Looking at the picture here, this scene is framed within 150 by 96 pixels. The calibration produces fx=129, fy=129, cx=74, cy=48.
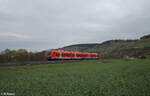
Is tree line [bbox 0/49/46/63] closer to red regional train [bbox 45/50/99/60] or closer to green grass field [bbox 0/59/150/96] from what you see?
red regional train [bbox 45/50/99/60]

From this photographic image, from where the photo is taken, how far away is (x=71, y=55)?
139 ft

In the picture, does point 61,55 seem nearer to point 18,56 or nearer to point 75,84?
point 18,56

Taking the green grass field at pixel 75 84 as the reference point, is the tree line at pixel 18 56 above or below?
above

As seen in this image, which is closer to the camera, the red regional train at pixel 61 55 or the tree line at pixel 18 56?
the tree line at pixel 18 56

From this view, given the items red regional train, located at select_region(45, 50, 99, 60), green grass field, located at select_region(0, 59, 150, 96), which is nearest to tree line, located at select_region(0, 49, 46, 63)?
red regional train, located at select_region(45, 50, 99, 60)

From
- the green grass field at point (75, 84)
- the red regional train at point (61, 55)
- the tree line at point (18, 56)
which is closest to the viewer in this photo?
the green grass field at point (75, 84)

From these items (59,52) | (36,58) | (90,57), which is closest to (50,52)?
(59,52)

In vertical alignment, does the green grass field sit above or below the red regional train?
below

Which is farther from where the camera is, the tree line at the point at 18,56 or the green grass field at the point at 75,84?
the tree line at the point at 18,56

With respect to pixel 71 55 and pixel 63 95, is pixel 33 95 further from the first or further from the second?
pixel 71 55

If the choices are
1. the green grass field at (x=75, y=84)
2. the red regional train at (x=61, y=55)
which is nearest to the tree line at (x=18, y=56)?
the red regional train at (x=61, y=55)

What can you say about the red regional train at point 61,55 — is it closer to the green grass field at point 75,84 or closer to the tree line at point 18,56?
the tree line at point 18,56

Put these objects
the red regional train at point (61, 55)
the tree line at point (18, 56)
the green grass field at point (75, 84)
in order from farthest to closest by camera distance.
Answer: the red regional train at point (61, 55), the tree line at point (18, 56), the green grass field at point (75, 84)

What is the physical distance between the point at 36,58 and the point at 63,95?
3145 centimetres
